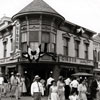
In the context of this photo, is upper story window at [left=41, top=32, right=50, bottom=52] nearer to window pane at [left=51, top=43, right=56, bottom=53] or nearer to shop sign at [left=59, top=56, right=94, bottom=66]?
window pane at [left=51, top=43, right=56, bottom=53]

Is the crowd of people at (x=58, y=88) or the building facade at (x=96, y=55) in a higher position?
the building facade at (x=96, y=55)

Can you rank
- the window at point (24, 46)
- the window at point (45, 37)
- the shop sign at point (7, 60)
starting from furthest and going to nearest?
the shop sign at point (7, 60), the window at point (24, 46), the window at point (45, 37)

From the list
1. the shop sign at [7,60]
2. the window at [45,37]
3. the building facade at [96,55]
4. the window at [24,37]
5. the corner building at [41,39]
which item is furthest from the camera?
the building facade at [96,55]

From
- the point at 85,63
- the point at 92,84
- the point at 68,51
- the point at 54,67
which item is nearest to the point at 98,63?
the point at 85,63

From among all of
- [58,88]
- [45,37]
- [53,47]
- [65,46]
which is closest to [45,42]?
[45,37]

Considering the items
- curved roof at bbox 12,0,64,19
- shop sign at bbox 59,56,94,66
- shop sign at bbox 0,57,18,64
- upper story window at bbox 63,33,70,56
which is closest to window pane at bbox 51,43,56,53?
shop sign at bbox 59,56,94,66

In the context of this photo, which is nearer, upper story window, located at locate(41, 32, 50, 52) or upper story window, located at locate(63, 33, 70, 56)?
upper story window, located at locate(41, 32, 50, 52)

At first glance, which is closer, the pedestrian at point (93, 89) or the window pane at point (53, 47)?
the pedestrian at point (93, 89)

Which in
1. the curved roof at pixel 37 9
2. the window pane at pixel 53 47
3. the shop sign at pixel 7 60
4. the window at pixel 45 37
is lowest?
the shop sign at pixel 7 60

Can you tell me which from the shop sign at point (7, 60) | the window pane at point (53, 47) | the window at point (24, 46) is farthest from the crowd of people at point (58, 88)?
the window pane at point (53, 47)

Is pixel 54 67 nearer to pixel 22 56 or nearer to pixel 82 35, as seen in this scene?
pixel 22 56

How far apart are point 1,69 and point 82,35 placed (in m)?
10.3

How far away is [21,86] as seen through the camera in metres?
19.8

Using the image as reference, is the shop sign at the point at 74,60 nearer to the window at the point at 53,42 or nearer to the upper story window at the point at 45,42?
the window at the point at 53,42
